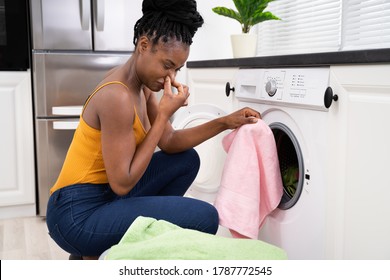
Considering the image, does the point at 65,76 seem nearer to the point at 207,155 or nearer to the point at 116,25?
the point at 116,25

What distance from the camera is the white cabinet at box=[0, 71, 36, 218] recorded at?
8.41ft

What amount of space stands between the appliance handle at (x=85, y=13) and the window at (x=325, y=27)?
3.63 ft

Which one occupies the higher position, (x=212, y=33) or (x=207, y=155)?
(x=212, y=33)

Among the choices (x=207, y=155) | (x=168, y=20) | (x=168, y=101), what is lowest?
(x=207, y=155)

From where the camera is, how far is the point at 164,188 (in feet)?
5.50

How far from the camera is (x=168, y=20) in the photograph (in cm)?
135

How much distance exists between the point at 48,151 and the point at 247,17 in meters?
1.33

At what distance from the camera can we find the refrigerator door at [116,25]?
2625mm

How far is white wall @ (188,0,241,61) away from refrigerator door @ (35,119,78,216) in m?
0.86

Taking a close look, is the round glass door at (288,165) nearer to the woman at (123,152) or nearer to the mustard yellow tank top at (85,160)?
the woman at (123,152)

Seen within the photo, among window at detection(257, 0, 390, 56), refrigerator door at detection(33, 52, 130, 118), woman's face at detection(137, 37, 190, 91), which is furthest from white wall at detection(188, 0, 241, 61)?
woman's face at detection(137, 37, 190, 91)

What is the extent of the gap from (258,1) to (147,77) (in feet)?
4.42

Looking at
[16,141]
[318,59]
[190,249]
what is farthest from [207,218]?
[16,141]
